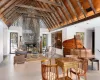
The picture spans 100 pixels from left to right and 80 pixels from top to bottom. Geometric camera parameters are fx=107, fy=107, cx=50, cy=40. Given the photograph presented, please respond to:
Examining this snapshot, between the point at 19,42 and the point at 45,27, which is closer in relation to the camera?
the point at 19,42

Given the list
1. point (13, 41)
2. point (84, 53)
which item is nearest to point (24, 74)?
point (84, 53)

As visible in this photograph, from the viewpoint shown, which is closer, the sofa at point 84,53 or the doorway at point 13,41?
the sofa at point 84,53

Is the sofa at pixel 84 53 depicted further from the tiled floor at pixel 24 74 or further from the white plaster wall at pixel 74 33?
the white plaster wall at pixel 74 33

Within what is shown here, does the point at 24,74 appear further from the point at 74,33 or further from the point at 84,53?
the point at 74,33

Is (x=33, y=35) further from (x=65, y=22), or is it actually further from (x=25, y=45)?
(x=65, y=22)

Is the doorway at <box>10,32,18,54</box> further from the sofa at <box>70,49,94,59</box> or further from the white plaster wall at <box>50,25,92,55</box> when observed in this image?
the sofa at <box>70,49,94,59</box>

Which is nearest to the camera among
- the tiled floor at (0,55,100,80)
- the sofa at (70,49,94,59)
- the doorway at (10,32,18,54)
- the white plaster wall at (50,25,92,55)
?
the tiled floor at (0,55,100,80)

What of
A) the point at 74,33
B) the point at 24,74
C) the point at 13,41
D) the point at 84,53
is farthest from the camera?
the point at 13,41

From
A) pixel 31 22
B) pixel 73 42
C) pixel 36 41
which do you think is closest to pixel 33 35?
pixel 36 41

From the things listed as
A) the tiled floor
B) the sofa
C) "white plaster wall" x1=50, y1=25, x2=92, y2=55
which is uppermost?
"white plaster wall" x1=50, y1=25, x2=92, y2=55

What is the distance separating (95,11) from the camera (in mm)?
6113

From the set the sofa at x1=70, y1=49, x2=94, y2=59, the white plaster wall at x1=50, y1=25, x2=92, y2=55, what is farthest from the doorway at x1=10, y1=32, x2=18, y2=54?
the sofa at x1=70, y1=49, x2=94, y2=59

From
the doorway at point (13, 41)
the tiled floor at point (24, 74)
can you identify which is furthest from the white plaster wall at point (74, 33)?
the doorway at point (13, 41)

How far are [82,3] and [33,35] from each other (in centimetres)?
805
